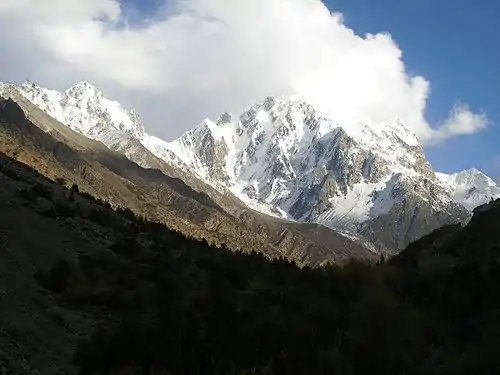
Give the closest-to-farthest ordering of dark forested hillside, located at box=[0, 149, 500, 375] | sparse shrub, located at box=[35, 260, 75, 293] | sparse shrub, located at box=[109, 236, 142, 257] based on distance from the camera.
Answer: dark forested hillside, located at box=[0, 149, 500, 375]
sparse shrub, located at box=[35, 260, 75, 293]
sparse shrub, located at box=[109, 236, 142, 257]

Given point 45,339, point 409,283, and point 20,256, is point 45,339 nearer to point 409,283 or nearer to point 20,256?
point 20,256

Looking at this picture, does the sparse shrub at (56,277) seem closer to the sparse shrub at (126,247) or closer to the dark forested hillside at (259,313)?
the dark forested hillside at (259,313)

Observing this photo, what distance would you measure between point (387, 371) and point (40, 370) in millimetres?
6684

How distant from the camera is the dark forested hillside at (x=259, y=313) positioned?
12.8 metres

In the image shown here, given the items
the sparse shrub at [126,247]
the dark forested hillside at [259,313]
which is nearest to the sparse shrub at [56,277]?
the dark forested hillside at [259,313]

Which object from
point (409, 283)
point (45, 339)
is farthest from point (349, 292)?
point (45, 339)

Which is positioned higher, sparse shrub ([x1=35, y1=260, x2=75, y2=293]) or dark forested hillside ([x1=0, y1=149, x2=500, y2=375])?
dark forested hillside ([x1=0, y1=149, x2=500, y2=375])

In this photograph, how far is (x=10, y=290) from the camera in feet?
54.6

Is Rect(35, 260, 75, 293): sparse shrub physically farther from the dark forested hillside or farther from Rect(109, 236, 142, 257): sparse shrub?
Rect(109, 236, 142, 257): sparse shrub

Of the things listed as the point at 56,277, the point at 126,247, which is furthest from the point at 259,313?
the point at 126,247

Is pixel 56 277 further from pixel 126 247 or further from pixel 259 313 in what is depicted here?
pixel 126 247

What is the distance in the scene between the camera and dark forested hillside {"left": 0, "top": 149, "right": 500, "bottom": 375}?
42.0 ft

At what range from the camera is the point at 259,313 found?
17.4 m

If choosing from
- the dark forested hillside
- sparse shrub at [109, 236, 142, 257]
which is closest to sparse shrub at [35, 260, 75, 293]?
the dark forested hillside
